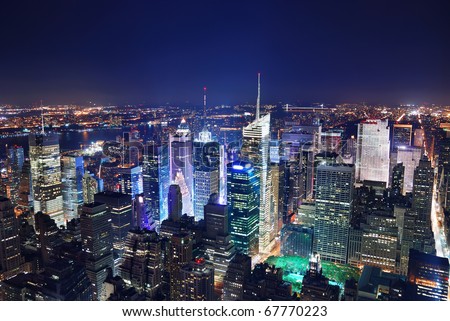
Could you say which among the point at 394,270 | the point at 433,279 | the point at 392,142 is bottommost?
the point at 394,270

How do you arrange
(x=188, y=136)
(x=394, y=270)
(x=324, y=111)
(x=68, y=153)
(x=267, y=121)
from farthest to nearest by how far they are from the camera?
(x=68, y=153) < (x=188, y=136) < (x=267, y=121) < (x=394, y=270) < (x=324, y=111)

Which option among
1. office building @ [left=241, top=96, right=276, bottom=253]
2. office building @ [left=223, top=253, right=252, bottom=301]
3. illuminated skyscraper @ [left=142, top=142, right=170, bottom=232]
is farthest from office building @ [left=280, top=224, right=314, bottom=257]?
illuminated skyscraper @ [left=142, top=142, right=170, bottom=232]

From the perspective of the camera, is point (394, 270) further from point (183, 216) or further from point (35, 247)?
point (35, 247)

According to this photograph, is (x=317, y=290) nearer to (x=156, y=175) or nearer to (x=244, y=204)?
(x=244, y=204)

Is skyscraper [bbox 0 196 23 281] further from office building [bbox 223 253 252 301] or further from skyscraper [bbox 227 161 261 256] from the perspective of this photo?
skyscraper [bbox 227 161 261 256]

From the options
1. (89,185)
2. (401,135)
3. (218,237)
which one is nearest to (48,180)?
(89,185)

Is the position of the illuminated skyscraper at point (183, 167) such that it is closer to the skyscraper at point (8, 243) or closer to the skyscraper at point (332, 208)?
the skyscraper at point (332, 208)

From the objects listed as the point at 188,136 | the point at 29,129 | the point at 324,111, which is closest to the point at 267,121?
the point at 324,111
